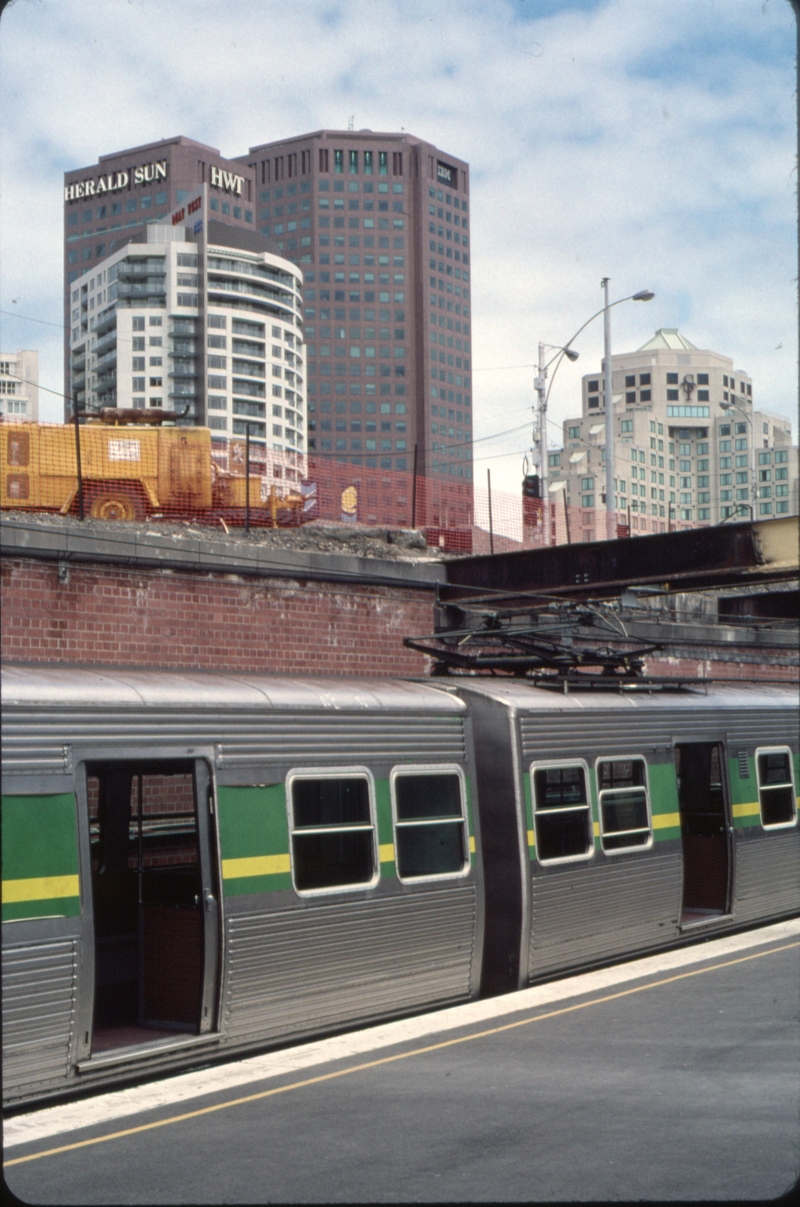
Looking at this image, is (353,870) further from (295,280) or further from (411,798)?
(295,280)

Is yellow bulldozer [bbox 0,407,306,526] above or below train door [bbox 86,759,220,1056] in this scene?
above

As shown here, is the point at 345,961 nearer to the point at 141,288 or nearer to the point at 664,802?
the point at 664,802

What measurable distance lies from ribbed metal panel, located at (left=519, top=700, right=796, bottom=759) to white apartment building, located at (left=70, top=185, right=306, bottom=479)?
118511 mm

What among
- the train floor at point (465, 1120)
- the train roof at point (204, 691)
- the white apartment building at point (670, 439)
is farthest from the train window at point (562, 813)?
the white apartment building at point (670, 439)

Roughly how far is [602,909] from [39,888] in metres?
6.77

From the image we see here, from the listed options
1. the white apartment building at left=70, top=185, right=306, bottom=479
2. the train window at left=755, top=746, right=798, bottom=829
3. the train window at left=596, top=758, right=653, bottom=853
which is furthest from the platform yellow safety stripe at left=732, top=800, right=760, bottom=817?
the white apartment building at left=70, top=185, right=306, bottom=479

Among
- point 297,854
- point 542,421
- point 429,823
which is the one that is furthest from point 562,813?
point 542,421

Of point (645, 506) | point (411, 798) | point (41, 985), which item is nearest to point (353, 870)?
point (411, 798)

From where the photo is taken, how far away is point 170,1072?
8.94 meters

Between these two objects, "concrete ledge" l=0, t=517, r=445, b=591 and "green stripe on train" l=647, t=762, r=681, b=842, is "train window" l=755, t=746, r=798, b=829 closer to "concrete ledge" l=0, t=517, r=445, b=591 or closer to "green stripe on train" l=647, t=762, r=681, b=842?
"green stripe on train" l=647, t=762, r=681, b=842

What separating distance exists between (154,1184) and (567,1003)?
5.30 metres

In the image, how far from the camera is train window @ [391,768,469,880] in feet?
35.9

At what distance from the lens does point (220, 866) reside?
9250mm

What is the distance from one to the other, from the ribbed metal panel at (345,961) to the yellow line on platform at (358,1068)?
90cm
